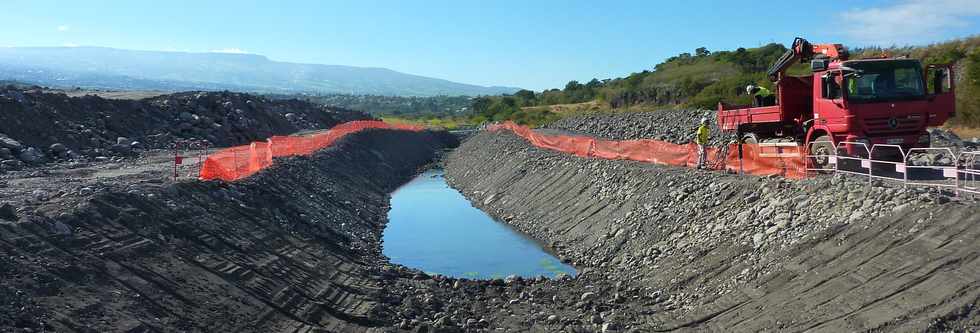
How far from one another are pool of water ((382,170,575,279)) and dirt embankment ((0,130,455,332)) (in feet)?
6.61

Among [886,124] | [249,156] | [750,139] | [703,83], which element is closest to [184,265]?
[886,124]

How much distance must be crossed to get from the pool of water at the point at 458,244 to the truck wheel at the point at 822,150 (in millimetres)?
6117

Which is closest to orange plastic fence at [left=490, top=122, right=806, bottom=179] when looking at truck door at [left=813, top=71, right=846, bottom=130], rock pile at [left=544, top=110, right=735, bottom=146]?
truck door at [left=813, top=71, right=846, bottom=130]

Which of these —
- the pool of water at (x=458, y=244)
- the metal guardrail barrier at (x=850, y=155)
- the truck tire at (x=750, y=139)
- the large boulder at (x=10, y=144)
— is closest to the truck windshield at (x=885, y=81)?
the metal guardrail barrier at (x=850, y=155)

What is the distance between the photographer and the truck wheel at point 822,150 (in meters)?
16.6

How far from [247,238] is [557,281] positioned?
21.3 ft

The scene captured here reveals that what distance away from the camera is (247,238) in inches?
640

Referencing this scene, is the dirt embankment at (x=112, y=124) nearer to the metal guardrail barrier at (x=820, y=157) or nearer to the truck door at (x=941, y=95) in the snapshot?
the metal guardrail barrier at (x=820, y=157)

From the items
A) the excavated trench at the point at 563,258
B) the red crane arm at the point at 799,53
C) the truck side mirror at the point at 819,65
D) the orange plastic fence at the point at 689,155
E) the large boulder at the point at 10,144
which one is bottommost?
the excavated trench at the point at 563,258

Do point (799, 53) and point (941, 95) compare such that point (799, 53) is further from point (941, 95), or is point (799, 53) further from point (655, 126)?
point (655, 126)

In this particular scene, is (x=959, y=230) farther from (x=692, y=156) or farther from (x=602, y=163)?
(x=602, y=163)

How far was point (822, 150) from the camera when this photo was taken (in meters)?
16.9

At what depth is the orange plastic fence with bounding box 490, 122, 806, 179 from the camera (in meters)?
17.8

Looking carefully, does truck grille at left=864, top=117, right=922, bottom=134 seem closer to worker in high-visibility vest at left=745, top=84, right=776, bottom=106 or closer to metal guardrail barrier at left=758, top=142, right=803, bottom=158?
metal guardrail barrier at left=758, top=142, right=803, bottom=158
